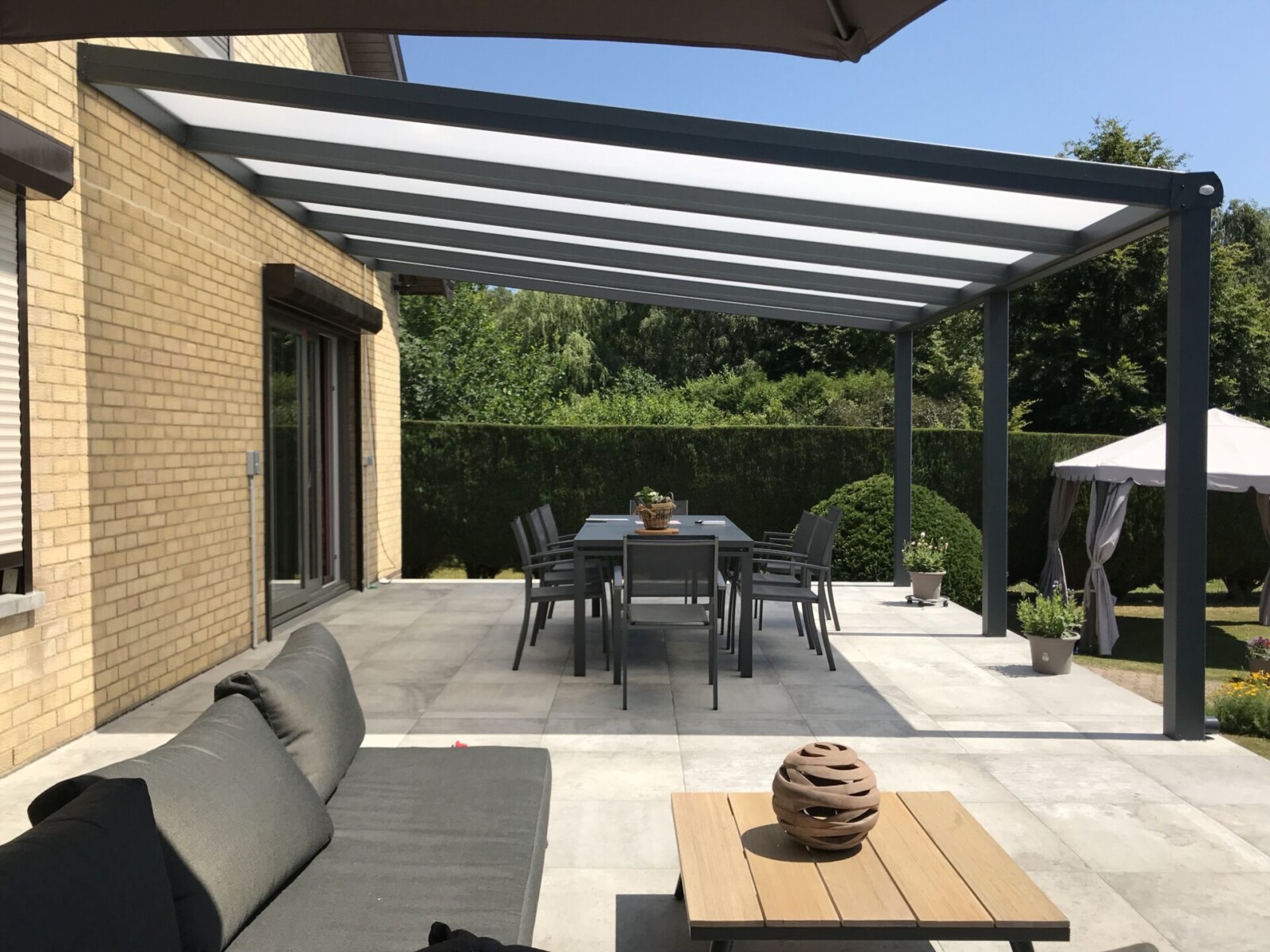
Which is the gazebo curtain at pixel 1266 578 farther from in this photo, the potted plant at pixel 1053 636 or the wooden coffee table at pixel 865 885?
the wooden coffee table at pixel 865 885

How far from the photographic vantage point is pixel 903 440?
30.7 feet

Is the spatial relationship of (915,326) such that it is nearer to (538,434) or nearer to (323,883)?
(538,434)

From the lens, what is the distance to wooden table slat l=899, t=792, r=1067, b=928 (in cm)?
220

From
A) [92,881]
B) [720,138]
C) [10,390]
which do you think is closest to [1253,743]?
[720,138]

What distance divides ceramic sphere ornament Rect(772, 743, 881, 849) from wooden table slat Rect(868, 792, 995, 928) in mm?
120

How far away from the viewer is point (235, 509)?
21.6 feet

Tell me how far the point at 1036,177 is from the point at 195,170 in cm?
479

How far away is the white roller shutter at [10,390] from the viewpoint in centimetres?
409

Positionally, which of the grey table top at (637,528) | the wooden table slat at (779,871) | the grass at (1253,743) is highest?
the grey table top at (637,528)

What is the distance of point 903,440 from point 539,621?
424 centimetres

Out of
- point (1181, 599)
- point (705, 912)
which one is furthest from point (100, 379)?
point (1181, 599)

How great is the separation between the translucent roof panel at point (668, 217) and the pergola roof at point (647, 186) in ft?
0.07

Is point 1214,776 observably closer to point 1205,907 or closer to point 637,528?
point 1205,907

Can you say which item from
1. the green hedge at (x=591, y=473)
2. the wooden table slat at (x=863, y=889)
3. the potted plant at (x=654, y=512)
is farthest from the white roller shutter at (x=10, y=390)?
the green hedge at (x=591, y=473)
